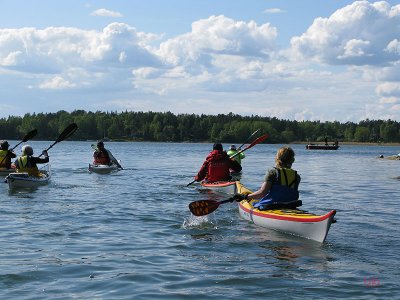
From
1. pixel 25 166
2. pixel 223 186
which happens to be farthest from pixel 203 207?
pixel 25 166

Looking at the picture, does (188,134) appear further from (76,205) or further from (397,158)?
(76,205)

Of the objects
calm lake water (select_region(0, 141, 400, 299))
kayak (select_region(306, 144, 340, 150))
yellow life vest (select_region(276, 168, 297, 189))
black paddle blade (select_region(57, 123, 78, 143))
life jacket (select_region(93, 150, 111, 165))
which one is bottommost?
calm lake water (select_region(0, 141, 400, 299))

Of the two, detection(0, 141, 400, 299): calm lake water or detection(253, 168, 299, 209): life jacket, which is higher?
detection(253, 168, 299, 209): life jacket

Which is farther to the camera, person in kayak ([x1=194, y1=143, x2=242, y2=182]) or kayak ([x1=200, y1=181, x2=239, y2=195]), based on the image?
person in kayak ([x1=194, y1=143, x2=242, y2=182])

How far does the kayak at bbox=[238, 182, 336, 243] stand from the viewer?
35.1ft

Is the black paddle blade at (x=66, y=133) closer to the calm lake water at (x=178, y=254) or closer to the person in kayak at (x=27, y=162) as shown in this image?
the person in kayak at (x=27, y=162)

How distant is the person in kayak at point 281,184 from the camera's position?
451 inches

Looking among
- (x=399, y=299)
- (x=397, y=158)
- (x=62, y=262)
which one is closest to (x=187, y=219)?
(x=62, y=262)

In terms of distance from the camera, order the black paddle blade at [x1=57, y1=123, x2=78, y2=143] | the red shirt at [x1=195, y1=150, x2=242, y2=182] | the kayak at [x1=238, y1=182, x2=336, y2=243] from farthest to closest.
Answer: the black paddle blade at [x1=57, y1=123, x2=78, y2=143] < the red shirt at [x1=195, y1=150, x2=242, y2=182] < the kayak at [x1=238, y1=182, x2=336, y2=243]

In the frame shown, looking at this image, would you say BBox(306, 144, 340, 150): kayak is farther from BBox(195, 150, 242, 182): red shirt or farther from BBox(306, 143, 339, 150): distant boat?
BBox(195, 150, 242, 182): red shirt

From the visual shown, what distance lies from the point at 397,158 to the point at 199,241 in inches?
2414

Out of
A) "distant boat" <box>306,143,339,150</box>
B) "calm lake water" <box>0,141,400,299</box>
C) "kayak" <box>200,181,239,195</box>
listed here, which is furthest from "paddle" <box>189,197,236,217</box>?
"distant boat" <box>306,143,339,150</box>

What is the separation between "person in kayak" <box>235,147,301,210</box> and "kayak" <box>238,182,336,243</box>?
0.19 meters

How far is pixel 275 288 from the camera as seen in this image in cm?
819
